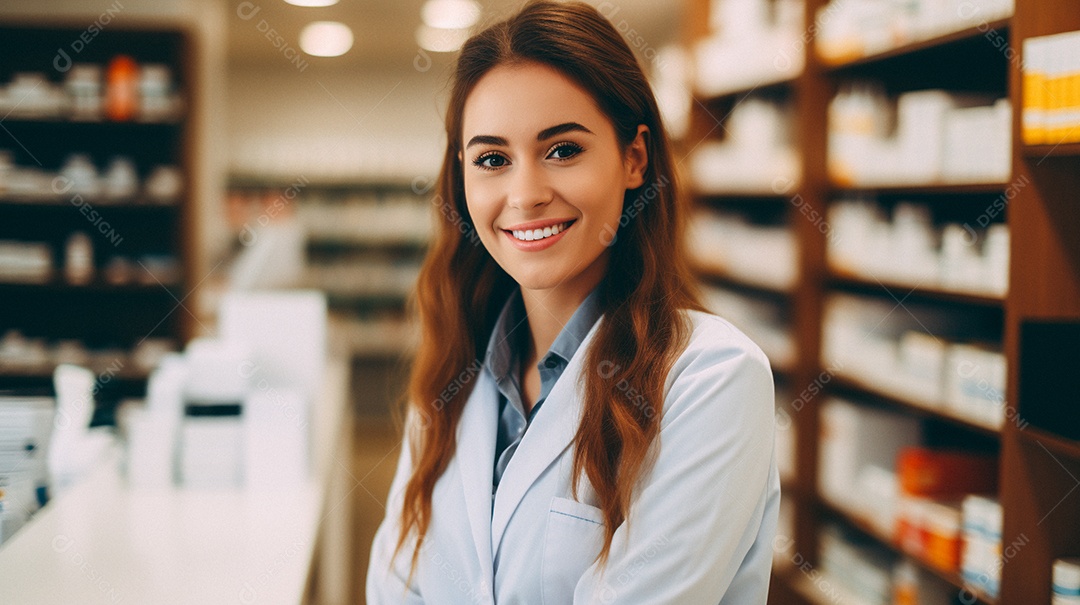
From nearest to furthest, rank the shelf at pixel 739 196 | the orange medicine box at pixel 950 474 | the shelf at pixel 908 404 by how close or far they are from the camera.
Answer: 1. the shelf at pixel 908 404
2. the orange medicine box at pixel 950 474
3. the shelf at pixel 739 196

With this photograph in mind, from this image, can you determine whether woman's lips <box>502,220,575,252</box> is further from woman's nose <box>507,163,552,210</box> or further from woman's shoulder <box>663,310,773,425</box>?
woman's shoulder <box>663,310,773,425</box>

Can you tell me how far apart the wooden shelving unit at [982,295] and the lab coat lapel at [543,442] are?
1245 millimetres

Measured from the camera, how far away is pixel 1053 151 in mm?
1928

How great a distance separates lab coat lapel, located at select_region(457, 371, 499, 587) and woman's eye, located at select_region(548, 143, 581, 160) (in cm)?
46

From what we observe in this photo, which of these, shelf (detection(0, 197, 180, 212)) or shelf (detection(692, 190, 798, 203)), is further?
shelf (detection(0, 197, 180, 212))

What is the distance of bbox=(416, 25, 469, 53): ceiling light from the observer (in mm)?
6480

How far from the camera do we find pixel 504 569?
1.33 m

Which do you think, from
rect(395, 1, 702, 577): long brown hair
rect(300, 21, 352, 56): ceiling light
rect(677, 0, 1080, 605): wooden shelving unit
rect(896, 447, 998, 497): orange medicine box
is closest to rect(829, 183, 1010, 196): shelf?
rect(677, 0, 1080, 605): wooden shelving unit

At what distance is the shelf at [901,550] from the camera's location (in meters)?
2.38

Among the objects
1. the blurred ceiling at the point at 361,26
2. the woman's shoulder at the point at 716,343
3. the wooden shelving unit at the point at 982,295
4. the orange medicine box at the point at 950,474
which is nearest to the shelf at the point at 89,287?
the blurred ceiling at the point at 361,26

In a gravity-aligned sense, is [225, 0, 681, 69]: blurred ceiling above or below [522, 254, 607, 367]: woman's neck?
above

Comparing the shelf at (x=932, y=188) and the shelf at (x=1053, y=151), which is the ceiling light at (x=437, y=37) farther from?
the shelf at (x=1053, y=151)

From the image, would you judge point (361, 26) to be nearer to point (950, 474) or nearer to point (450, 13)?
point (450, 13)

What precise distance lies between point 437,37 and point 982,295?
540 cm
